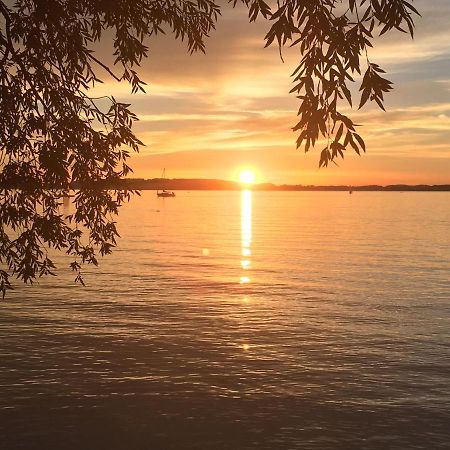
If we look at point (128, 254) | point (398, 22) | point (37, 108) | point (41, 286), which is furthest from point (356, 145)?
point (128, 254)

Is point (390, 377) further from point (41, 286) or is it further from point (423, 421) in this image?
point (41, 286)

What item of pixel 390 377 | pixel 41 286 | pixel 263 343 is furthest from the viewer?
pixel 41 286

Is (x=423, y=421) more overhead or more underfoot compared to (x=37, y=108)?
more underfoot

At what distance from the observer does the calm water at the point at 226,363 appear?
12531 mm

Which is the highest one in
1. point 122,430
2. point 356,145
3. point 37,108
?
point 37,108

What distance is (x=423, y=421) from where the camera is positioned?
13.1m

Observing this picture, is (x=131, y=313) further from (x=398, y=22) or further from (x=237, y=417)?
(x=398, y=22)

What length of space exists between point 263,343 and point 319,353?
2023 millimetres

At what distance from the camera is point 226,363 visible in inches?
687

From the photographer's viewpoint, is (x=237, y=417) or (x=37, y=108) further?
(x=237, y=417)

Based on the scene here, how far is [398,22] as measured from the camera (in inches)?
289

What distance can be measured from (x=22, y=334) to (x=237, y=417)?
9848 millimetres

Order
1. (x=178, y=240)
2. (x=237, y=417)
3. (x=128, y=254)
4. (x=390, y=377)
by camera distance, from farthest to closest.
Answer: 1. (x=178, y=240)
2. (x=128, y=254)
3. (x=390, y=377)
4. (x=237, y=417)

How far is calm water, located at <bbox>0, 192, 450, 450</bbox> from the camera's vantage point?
41.1 ft
